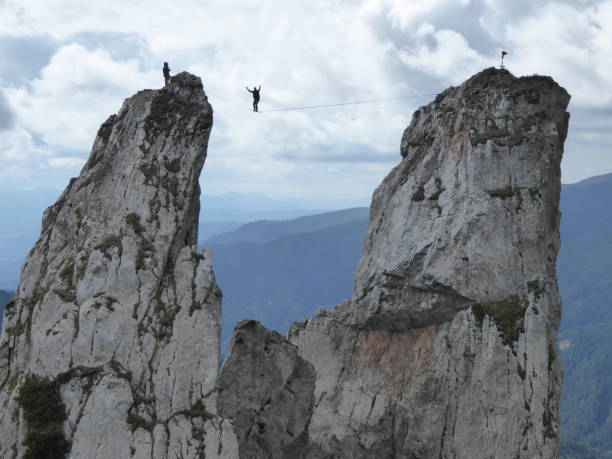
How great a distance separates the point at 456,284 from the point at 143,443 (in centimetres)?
2872

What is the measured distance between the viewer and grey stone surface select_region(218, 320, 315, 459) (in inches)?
1610

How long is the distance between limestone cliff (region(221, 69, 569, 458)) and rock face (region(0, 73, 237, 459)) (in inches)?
484

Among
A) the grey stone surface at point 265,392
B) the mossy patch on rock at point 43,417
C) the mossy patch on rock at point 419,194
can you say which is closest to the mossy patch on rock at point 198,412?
the grey stone surface at point 265,392

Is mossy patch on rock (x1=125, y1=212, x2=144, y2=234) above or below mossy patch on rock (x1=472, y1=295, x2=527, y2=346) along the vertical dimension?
above

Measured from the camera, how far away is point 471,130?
2344 inches

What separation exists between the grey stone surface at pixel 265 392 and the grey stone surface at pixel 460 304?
34.6ft

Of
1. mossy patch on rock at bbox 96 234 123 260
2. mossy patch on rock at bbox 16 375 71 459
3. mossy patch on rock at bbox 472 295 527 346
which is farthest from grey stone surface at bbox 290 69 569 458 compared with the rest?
mossy patch on rock at bbox 96 234 123 260

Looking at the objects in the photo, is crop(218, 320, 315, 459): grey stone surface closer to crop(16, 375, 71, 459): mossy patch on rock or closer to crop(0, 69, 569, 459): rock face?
crop(0, 69, 569, 459): rock face

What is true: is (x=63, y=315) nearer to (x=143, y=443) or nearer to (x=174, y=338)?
(x=174, y=338)

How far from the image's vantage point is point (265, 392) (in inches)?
1689

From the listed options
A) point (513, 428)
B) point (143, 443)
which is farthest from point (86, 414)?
point (513, 428)

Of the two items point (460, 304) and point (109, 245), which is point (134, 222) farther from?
point (460, 304)

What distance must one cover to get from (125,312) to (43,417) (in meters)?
7.98

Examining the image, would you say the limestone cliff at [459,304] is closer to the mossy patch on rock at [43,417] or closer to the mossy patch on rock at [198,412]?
the mossy patch on rock at [198,412]
